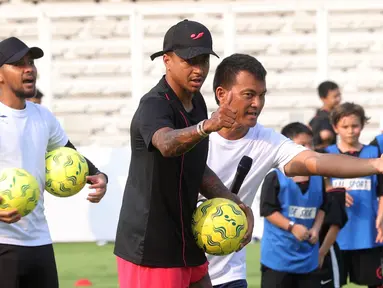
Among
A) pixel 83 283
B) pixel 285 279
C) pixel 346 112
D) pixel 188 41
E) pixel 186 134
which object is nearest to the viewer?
pixel 186 134

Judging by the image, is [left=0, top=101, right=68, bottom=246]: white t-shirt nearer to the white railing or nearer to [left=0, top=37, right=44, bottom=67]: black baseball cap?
[left=0, top=37, right=44, bottom=67]: black baseball cap

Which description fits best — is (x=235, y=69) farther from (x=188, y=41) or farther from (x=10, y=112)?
(x=10, y=112)

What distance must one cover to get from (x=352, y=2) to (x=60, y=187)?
13.8 m

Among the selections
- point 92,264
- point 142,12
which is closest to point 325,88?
point 142,12

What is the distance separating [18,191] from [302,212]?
10.6 feet

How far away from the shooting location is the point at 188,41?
19.4ft

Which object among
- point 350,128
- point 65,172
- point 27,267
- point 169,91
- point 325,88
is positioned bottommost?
point 27,267

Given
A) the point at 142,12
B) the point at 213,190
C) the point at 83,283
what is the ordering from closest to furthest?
1. the point at 213,190
2. the point at 83,283
3. the point at 142,12

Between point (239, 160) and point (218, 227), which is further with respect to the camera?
point (239, 160)

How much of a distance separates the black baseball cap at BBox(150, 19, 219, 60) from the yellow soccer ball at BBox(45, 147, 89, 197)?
1.45m

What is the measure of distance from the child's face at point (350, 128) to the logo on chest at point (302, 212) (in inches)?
61.0

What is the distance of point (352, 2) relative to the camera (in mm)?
20125

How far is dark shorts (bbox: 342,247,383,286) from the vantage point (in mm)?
10258

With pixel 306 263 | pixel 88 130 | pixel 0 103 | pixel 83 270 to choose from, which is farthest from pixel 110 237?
pixel 0 103
